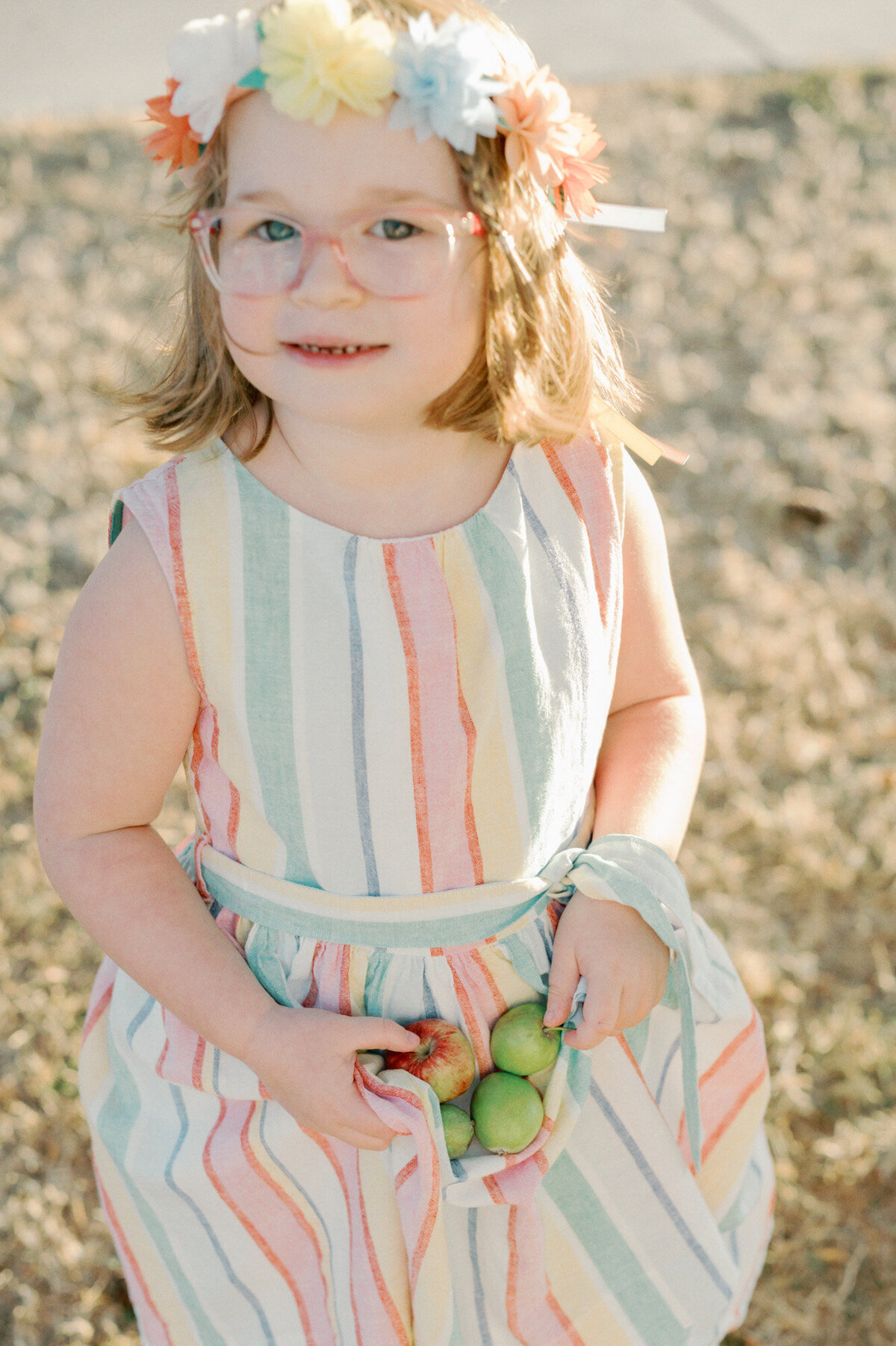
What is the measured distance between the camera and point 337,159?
1.22m

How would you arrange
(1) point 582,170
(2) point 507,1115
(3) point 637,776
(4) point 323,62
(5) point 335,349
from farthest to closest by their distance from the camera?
(3) point 637,776
(2) point 507,1115
(1) point 582,170
(5) point 335,349
(4) point 323,62

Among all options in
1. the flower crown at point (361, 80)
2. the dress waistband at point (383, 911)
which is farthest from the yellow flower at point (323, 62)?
the dress waistband at point (383, 911)

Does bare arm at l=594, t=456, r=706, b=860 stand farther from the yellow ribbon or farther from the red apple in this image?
the red apple

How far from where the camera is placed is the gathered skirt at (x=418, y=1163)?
1536 millimetres

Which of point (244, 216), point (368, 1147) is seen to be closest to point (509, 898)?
point (368, 1147)

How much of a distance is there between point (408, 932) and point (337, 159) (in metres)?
0.85

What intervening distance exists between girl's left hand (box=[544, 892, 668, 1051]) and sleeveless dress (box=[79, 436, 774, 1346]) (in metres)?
0.04

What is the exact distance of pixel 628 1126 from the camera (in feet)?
5.43

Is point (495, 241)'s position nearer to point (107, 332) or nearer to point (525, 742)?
point (525, 742)

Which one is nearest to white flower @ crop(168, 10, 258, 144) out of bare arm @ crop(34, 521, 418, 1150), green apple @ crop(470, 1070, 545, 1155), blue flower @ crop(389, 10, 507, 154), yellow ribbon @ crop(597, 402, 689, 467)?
blue flower @ crop(389, 10, 507, 154)

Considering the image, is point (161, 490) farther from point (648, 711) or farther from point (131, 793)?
point (648, 711)

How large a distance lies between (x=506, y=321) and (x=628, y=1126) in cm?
101

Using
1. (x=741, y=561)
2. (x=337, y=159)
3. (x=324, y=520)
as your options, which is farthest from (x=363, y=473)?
(x=741, y=561)

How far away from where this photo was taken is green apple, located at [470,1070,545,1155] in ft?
4.96
